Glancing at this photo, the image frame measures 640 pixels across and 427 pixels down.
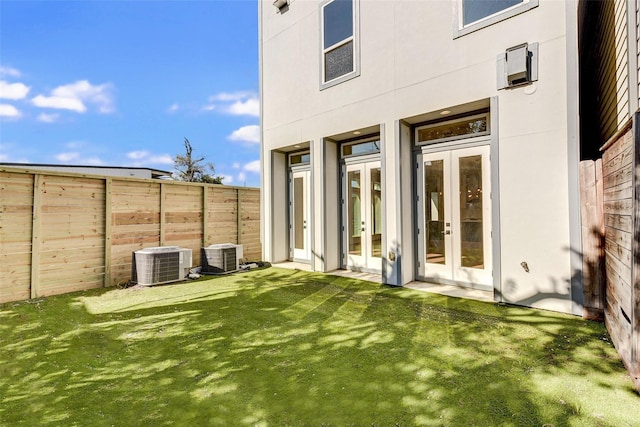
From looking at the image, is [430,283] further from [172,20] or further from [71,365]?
[172,20]

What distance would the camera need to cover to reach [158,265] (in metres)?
5.60

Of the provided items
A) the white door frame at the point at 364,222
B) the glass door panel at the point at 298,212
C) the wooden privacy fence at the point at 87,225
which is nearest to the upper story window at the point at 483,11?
the white door frame at the point at 364,222

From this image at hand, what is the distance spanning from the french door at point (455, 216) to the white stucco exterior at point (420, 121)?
237 mm

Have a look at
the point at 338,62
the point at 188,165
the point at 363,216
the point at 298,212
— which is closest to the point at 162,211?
the point at 298,212

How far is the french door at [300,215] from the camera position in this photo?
7.48 meters

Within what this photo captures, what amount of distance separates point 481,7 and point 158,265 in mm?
6772

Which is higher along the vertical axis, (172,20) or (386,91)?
(172,20)

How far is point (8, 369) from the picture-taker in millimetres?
2537

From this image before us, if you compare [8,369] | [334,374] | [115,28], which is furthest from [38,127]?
[334,374]

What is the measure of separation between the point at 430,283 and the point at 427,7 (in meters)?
4.60

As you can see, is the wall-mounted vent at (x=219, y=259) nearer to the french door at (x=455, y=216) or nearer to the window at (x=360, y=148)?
the window at (x=360, y=148)

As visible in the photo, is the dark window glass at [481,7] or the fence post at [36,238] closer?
the dark window glass at [481,7]

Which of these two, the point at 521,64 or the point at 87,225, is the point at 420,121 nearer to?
the point at 521,64

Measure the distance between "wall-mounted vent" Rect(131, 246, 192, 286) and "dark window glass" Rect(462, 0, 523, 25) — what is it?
20.7ft
